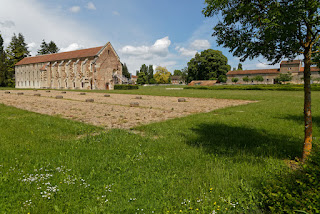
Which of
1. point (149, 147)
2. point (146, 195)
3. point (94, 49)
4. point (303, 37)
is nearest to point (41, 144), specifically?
point (149, 147)

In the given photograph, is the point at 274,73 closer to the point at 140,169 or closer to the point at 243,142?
the point at 243,142

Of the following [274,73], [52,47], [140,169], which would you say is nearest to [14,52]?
[52,47]

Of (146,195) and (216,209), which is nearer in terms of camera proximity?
(216,209)

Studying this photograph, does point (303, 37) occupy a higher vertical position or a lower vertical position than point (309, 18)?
lower

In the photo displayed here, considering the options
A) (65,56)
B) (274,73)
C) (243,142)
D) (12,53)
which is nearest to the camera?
(243,142)

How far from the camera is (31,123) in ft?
26.2

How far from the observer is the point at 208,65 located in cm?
8394

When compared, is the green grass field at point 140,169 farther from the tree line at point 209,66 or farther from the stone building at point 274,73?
the stone building at point 274,73

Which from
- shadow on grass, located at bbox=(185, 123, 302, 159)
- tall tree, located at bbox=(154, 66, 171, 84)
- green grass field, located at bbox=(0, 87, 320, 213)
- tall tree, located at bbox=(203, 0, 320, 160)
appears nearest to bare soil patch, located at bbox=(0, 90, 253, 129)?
green grass field, located at bbox=(0, 87, 320, 213)

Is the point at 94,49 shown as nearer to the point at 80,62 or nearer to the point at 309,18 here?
the point at 80,62

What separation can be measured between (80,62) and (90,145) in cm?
5701

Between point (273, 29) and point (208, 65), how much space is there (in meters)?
84.5

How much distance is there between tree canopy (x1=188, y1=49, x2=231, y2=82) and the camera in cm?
8288

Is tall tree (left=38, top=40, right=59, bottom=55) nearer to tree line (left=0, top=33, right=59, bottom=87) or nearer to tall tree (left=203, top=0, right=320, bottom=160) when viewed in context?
tree line (left=0, top=33, right=59, bottom=87)
